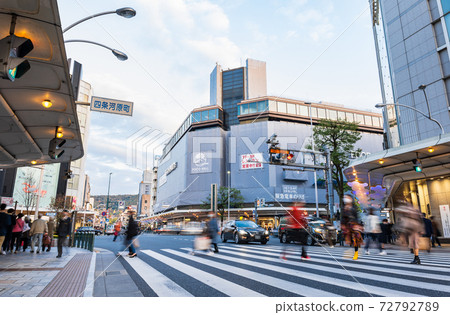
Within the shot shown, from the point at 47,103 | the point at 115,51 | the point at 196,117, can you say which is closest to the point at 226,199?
the point at 196,117

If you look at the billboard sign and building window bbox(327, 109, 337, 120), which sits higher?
building window bbox(327, 109, 337, 120)

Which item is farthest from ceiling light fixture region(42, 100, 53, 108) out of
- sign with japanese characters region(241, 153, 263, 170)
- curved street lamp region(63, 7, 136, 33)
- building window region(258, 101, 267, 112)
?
building window region(258, 101, 267, 112)

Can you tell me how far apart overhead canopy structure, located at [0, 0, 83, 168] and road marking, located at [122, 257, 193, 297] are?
423cm

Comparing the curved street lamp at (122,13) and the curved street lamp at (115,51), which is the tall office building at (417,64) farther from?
the curved street lamp at (122,13)

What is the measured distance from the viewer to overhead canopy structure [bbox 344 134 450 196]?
44.4 feet

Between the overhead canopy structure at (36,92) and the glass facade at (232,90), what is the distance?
238 feet

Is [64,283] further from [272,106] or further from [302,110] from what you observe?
[302,110]

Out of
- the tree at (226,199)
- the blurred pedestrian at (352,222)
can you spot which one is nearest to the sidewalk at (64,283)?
the blurred pedestrian at (352,222)

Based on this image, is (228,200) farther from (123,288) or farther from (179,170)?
(123,288)

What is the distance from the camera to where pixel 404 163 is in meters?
16.9

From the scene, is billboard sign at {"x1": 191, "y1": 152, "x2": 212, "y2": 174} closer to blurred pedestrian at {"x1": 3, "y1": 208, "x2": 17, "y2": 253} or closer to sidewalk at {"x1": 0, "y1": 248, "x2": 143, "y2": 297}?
blurred pedestrian at {"x1": 3, "y1": 208, "x2": 17, "y2": 253}

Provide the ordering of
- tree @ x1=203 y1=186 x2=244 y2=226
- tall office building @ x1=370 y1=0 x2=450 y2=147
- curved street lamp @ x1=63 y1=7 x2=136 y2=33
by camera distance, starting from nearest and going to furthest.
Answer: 1. curved street lamp @ x1=63 y1=7 x2=136 y2=33
2. tall office building @ x1=370 y1=0 x2=450 y2=147
3. tree @ x1=203 y1=186 x2=244 y2=226

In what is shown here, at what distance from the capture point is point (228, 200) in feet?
192

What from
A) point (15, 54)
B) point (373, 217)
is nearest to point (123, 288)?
point (15, 54)
